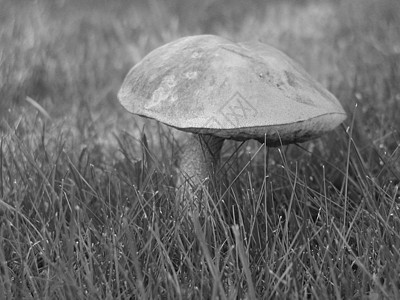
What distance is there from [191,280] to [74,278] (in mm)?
261

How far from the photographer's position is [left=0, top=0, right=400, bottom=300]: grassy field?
4.42ft

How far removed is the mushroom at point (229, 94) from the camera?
4.66 ft

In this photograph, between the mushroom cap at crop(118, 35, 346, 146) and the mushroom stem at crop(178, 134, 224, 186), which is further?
the mushroom stem at crop(178, 134, 224, 186)

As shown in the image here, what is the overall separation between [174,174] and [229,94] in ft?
1.82

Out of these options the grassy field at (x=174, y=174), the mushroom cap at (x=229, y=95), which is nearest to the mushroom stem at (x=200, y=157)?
the grassy field at (x=174, y=174)

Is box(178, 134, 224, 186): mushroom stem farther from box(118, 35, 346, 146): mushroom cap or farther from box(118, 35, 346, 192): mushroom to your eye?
box(118, 35, 346, 146): mushroom cap

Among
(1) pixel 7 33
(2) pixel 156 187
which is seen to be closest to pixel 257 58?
(2) pixel 156 187

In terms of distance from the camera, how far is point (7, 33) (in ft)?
9.80

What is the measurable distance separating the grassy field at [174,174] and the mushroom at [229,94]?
149mm

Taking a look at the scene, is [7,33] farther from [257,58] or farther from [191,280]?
[191,280]

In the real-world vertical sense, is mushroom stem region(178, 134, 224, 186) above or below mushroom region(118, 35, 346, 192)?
below

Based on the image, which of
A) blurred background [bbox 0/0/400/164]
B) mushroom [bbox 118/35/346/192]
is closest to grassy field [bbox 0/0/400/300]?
blurred background [bbox 0/0/400/164]

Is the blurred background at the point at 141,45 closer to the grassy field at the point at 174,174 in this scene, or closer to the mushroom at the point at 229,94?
the grassy field at the point at 174,174

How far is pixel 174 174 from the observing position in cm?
193
